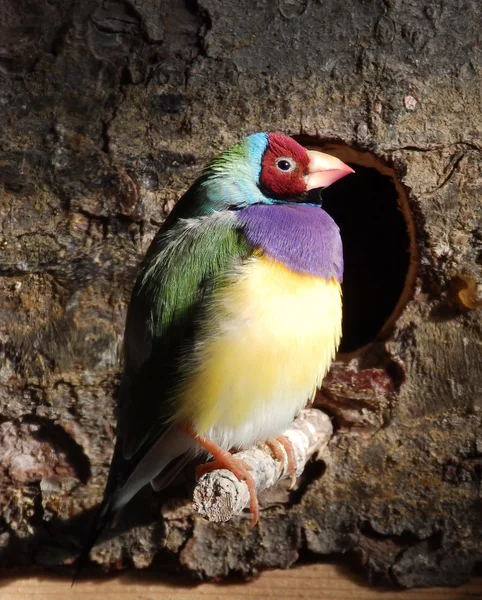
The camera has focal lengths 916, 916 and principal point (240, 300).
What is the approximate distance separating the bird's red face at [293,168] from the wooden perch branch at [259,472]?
662 millimetres

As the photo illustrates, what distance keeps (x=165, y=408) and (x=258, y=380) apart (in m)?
0.26

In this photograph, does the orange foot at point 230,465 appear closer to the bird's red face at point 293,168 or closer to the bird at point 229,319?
the bird at point 229,319

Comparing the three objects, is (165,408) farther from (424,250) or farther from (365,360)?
(424,250)

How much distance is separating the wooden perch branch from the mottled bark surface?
0.24 ft

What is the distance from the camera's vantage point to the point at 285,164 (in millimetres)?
2469

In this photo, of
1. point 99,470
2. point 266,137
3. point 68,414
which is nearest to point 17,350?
point 68,414

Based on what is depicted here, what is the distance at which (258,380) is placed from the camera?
7.38ft

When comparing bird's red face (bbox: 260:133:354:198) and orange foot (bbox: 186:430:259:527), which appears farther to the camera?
bird's red face (bbox: 260:133:354:198)

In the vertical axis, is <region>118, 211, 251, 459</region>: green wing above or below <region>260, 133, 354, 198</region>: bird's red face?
below

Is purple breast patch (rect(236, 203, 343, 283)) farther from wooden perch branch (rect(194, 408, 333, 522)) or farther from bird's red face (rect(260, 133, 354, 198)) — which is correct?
wooden perch branch (rect(194, 408, 333, 522))

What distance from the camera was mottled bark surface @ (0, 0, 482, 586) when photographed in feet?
8.53

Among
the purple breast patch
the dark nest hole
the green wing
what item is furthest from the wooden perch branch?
the dark nest hole

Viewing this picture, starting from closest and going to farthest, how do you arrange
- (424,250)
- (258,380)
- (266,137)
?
(258,380), (266,137), (424,250)

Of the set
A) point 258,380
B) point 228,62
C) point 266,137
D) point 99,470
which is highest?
point 228,62
